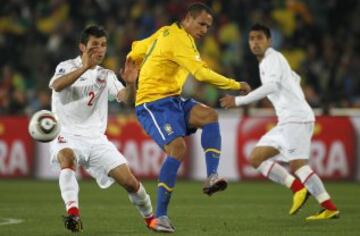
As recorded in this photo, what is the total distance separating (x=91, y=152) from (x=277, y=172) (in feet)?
10.4

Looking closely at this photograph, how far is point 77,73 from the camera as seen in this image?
28.1 ft

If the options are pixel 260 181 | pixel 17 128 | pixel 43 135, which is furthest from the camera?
pixel 17 128

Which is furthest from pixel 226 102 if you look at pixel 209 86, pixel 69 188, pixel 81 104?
pixel 209 86

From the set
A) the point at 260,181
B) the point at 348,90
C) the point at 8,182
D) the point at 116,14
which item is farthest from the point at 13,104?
the point at 348,90

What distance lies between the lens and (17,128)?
61.4 feet

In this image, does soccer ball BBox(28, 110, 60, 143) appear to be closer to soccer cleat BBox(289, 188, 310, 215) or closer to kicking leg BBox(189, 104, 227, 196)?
kicking leg BBox(189, 104, 227, 196)

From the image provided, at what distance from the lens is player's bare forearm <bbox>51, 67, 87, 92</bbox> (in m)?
8.55

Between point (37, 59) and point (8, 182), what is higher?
point (37, 59)

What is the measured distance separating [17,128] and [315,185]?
9261mm

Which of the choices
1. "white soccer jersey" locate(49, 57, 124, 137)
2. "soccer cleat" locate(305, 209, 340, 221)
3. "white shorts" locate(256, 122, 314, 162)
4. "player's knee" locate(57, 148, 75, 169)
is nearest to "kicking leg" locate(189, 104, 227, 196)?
"white soccer jersey" locate(49, 57, 124, 137)

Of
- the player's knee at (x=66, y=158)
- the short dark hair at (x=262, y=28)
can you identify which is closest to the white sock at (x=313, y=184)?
the short dark hair at (x=262, y=28)

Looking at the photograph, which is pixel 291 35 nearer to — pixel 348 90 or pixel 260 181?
pixel 348 90

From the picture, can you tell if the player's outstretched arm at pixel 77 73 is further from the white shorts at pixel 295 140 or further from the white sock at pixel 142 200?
the white shorts at pixel 295 140

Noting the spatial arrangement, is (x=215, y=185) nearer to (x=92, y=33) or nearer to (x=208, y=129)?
(x=208, y=129)
